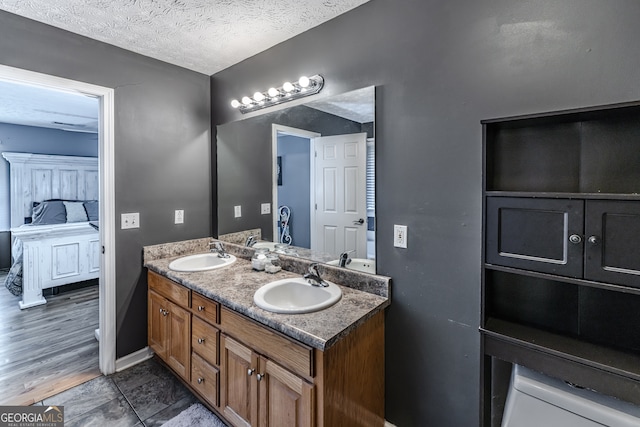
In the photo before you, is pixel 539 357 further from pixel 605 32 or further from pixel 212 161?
pixel 212 161

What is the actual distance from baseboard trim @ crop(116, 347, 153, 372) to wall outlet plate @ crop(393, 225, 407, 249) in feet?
7.05

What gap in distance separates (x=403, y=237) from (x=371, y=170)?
39 cm

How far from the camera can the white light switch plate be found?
2.21 m

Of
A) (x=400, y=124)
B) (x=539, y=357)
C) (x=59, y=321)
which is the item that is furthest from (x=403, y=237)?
(x=59, y=321)

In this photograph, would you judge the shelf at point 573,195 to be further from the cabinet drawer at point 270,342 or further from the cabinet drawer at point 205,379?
the cabinet drawer at point 205,379

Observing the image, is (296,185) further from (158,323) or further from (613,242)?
(613,242)

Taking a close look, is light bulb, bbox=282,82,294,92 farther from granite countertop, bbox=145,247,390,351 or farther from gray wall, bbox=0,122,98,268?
gray wall, bbox=0,122,98,268

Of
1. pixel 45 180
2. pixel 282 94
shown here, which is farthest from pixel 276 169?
pixel 45 180

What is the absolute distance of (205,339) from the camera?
5.65 feet

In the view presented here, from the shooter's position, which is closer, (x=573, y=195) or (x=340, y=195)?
(x=573, y=195)

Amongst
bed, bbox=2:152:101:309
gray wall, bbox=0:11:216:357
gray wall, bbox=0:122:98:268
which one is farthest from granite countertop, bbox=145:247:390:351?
gray wall, bbox=0:122:98:268

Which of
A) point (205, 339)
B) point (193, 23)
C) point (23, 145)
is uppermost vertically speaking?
point (193, 23)

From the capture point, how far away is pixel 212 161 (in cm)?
268

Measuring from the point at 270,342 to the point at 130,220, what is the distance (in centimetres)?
159
